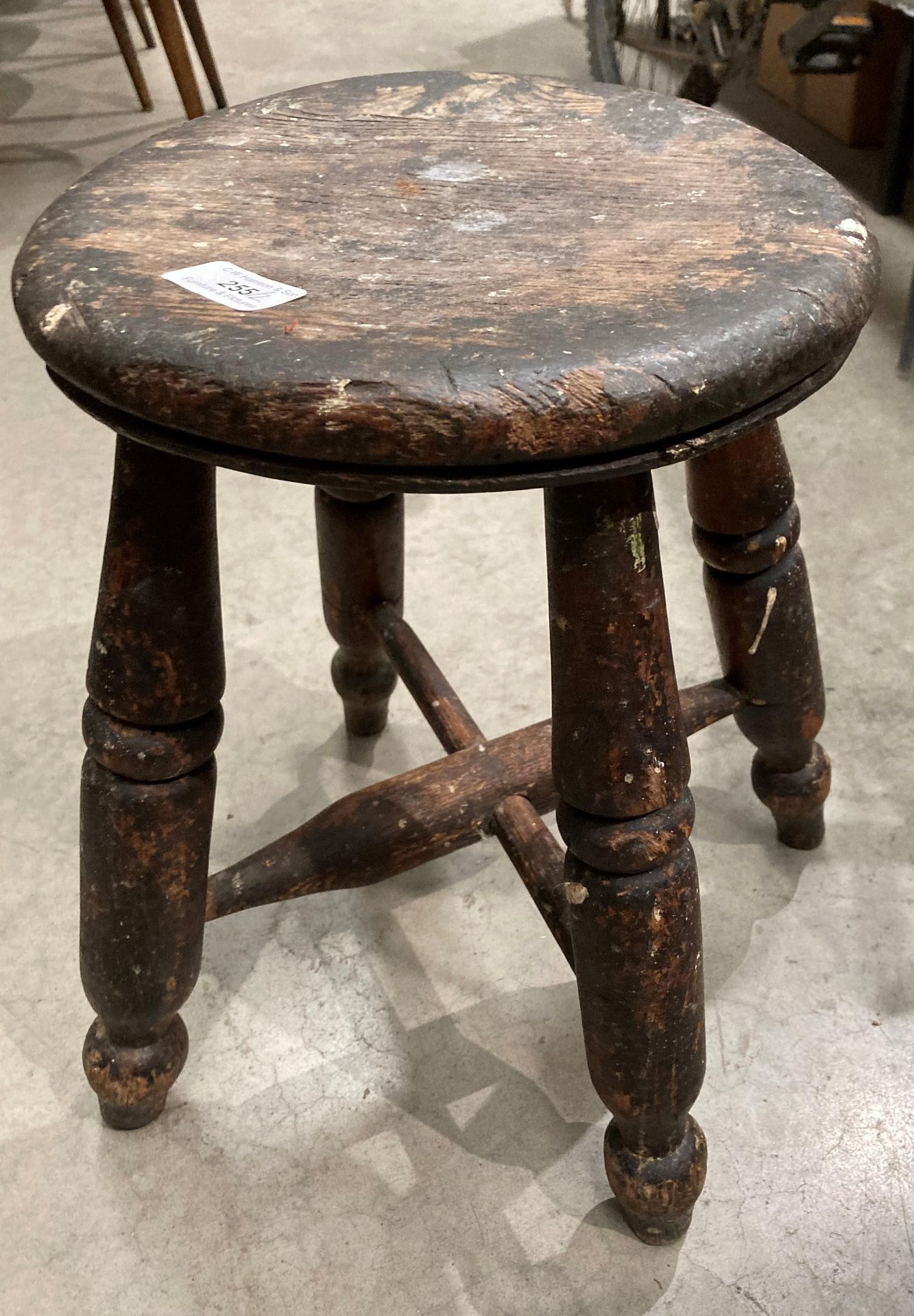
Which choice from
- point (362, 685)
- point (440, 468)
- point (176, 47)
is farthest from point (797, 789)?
point (176, 47)

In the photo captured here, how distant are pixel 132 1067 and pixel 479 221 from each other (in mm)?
619

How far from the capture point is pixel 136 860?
0.85 m

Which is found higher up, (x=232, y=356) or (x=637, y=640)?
(x=232, y=356)

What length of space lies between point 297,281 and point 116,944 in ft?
1.46

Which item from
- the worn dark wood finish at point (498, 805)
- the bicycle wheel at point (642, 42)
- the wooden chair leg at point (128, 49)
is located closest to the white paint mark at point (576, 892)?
the worn dark wood finish at point (498, 805)

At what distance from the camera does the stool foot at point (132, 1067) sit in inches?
37.8

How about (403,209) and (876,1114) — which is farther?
(876,1114)

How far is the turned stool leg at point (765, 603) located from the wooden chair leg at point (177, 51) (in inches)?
Answer: 67.8

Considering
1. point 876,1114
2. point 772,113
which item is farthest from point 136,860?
point 772,113

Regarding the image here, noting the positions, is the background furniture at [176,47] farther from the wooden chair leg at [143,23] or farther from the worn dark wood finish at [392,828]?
the worn dark wood finish at [392,828]

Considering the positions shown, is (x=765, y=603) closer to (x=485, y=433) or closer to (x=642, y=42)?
(x=485, y=433)

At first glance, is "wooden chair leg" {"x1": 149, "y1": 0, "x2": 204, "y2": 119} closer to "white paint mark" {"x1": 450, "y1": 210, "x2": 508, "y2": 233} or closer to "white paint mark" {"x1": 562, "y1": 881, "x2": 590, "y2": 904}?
"white paint mark" {"x1": 450, "y1": 210, "x2": 508, "y2": 233}

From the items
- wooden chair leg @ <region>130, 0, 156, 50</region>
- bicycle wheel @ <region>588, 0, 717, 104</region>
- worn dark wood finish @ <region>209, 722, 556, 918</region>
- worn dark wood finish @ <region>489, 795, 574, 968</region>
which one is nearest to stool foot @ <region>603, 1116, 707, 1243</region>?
worn dark wood finish @ <region>489, 795, 574, 968</region>

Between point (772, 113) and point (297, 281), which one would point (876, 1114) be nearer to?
point (297, 281)
